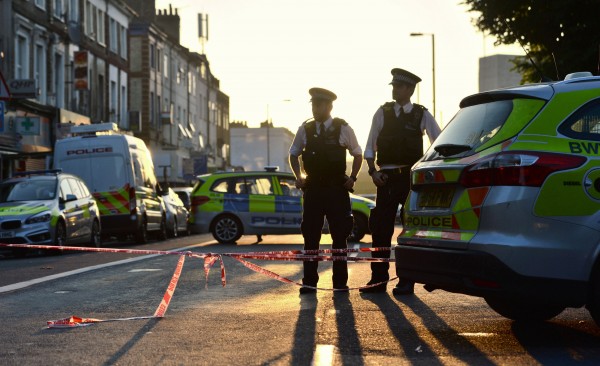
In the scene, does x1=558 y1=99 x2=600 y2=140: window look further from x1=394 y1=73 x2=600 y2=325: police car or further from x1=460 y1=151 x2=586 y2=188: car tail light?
x1=460 y1=151 x2=586 y2=188: car tail light

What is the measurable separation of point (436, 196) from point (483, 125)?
1.88 ft

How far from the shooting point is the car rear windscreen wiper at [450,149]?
7.43m

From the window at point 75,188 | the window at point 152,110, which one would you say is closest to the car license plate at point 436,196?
the window at point 75,188

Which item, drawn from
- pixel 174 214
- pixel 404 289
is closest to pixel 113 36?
pixel 174 214

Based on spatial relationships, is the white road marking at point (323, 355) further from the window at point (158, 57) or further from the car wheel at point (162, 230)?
the window at point (158, 57)

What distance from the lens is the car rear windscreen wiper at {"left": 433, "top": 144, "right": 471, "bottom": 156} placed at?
24.4ft

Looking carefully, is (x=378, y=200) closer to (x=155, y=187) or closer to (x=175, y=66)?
(x=155, y=187)

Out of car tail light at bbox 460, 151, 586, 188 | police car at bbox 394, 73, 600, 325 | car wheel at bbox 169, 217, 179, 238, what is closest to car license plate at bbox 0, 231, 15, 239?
car wheel at bbox 169, 217, 179, 238

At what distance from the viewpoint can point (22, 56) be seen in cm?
3984

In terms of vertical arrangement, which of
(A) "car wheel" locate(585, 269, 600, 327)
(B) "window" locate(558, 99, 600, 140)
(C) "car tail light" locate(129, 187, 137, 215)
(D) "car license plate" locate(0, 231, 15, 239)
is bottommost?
(D) "car license plate" locate(0, 231, 15, 239)

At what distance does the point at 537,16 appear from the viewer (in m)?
26.1

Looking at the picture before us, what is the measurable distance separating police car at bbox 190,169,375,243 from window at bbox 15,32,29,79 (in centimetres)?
1592

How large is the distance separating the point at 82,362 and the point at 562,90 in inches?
131

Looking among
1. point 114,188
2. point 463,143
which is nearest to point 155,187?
point 114,188
